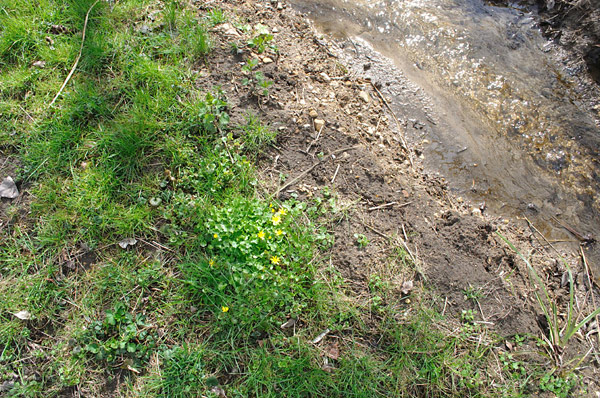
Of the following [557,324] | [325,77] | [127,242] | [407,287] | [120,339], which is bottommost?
[120,339]

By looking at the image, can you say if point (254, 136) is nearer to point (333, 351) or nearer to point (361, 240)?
point (361, 240)

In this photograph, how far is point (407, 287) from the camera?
9.23 ft

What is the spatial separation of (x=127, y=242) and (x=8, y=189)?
3.46 feet

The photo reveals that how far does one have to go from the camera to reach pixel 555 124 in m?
3.95

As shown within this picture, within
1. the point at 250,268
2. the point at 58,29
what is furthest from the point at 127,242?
the point at 58,29

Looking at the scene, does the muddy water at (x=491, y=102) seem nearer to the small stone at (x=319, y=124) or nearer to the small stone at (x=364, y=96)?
the small stone at (x=364, y=96)

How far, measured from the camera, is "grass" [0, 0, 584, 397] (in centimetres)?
251

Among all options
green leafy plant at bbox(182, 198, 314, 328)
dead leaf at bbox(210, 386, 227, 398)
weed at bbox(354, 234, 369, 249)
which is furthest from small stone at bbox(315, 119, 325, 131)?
dead leaf at bbox(210, 386, 227, 398)

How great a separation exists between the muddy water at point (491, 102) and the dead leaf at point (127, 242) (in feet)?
8.84

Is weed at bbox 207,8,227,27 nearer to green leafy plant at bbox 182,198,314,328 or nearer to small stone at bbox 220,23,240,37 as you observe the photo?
small stone at bbox 220,23,240,37

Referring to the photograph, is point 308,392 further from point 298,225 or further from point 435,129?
point 435,129

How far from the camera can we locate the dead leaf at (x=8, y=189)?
2.96 m

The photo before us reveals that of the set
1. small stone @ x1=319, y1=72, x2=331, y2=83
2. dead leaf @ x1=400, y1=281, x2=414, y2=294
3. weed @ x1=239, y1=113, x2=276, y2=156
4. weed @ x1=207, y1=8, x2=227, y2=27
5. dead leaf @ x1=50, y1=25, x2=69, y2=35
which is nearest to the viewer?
dead leaf @ x1=400, y1=281, x2=414, y2=294

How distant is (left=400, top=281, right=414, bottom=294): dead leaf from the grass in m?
0.07
